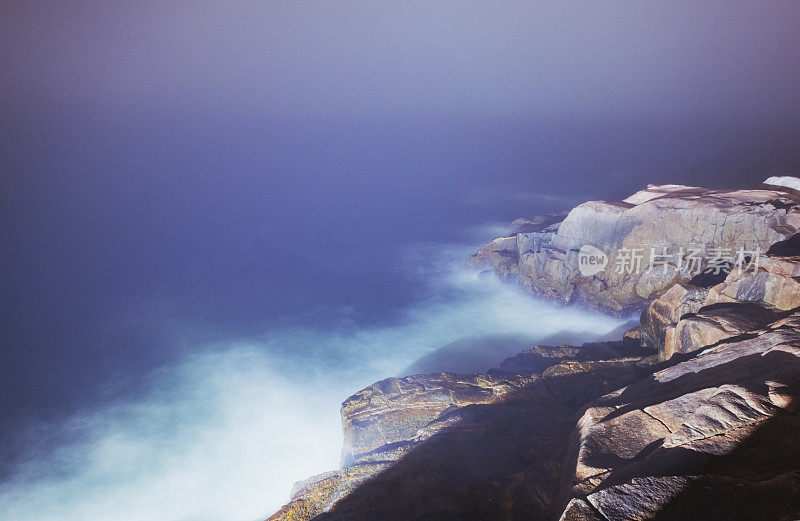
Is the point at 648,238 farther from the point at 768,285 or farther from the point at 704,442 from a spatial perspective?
A: the point at 704,442

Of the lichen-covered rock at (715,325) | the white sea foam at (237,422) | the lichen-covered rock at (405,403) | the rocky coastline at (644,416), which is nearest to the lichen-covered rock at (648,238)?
the rocky coastline at (644,416)

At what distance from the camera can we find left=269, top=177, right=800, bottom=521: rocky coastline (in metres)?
5.84

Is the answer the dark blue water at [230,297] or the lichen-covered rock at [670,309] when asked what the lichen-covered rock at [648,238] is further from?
the lichen-covered rock at [670,309]

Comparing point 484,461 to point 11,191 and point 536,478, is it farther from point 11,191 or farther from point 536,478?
point 11,191

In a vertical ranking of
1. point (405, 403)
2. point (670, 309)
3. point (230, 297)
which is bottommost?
point (670, 309)

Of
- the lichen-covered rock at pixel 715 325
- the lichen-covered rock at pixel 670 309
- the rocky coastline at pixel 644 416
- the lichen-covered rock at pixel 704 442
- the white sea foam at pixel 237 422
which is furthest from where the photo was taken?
the white sea foam at pixel 237 422

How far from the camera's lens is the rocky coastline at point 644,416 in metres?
5.84

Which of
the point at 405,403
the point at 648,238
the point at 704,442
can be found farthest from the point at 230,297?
the point at 704,442

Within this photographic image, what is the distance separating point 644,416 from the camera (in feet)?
26.0

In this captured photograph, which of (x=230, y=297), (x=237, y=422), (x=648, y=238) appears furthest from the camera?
(x=230, y=297)

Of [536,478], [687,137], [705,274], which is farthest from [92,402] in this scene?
[687,137]

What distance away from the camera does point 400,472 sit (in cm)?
984

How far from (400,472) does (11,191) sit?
66.0 metres

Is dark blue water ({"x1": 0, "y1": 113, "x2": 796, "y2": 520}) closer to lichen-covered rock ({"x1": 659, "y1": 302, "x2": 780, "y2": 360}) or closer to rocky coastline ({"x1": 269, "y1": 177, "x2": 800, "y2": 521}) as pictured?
rocky coastline ({"x1": 269, "y1": 177, "x2": 800, "y2": 521})
